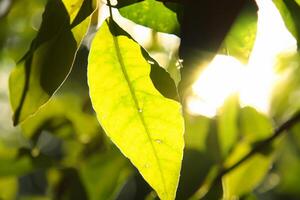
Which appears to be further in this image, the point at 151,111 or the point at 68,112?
the point at 68,112

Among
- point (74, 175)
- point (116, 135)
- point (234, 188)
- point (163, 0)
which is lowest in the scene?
point (74, 175)

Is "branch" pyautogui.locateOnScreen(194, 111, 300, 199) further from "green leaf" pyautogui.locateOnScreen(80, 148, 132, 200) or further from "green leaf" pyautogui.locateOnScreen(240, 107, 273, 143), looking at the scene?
"green leaf" pyautogui.locateOnScreen(80, 148, 132, 200)

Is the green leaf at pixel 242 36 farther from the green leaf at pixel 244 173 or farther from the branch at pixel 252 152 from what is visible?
the green leaf at pixel 244 173

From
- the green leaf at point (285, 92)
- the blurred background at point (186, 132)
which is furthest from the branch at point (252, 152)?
the green leaf at point (285, 92)

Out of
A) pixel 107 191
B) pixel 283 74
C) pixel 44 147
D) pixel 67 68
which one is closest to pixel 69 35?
pixel 67 68

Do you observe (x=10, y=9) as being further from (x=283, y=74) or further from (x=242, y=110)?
(x=283, y=74)

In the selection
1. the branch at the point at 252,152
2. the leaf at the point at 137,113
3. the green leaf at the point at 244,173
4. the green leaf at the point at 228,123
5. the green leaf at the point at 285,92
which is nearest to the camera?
the leaf at the point at 137,113
